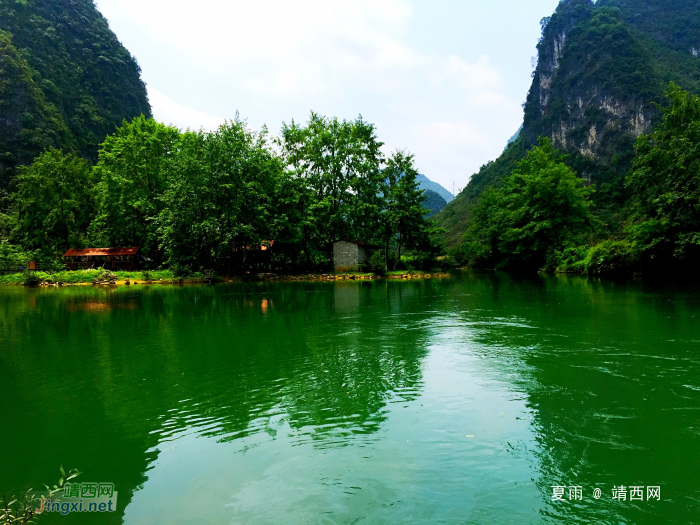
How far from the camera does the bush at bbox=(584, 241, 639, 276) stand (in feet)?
100

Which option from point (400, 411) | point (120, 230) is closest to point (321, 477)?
point (400, 411)

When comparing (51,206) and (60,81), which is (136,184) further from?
(60,81)

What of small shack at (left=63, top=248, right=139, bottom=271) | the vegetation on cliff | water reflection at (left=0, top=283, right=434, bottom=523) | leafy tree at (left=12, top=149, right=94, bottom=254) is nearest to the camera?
water reflection at (left=0, top=283, right=434, bottom=523)

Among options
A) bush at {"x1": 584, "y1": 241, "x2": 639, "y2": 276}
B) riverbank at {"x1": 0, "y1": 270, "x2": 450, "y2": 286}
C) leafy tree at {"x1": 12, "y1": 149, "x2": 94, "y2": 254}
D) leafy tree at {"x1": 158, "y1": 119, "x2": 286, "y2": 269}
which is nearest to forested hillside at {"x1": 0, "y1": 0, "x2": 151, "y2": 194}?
leafy tree at {"x1": 12, "y1": 149, "x2": 94, "y2": 254}

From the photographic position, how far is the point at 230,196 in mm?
38688

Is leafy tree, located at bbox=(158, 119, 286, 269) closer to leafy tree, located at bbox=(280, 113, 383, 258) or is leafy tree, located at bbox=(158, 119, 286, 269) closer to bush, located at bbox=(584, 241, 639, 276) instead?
leafy tree, located at bbox=(280, 113, 383, 258)

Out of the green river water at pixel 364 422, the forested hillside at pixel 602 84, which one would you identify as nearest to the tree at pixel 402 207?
the green river water at pixel 364 422

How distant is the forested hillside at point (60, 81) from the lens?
6856cm

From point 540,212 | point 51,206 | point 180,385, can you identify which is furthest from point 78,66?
point 180,385

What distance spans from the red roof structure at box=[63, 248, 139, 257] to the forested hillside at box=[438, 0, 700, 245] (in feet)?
198

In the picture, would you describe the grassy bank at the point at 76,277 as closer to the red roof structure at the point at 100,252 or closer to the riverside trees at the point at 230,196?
the riverside trees at the point at 230,196

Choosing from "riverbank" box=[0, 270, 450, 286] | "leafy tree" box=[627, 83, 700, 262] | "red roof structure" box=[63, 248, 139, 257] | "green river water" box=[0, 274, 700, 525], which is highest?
"leafy tree" box=[627, 83, 700, 262]

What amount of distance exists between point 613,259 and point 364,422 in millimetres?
33009

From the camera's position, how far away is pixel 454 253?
59.4m
